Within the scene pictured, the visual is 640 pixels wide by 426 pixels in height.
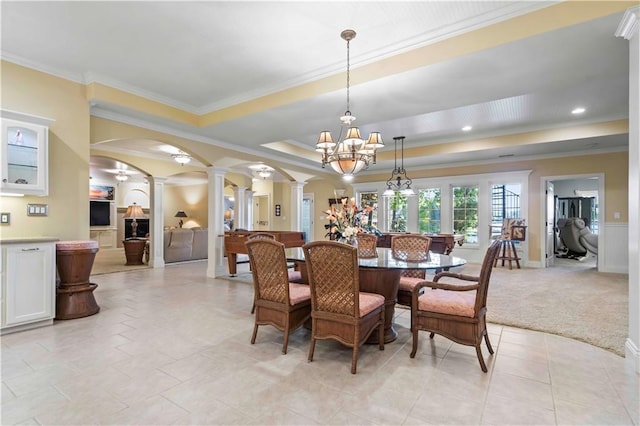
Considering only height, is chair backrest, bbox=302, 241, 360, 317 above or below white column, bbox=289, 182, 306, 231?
below

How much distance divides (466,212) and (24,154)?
875 centimetres

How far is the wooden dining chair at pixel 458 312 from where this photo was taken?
2.45 meters

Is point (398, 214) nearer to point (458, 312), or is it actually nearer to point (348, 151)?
point (348, 151)

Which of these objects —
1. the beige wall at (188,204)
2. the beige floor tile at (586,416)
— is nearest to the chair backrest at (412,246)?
the beige floor tile at (586,416)

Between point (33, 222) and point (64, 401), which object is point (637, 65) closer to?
point (64, 401)

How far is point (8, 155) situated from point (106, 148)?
4.14m

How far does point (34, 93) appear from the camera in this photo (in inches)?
141

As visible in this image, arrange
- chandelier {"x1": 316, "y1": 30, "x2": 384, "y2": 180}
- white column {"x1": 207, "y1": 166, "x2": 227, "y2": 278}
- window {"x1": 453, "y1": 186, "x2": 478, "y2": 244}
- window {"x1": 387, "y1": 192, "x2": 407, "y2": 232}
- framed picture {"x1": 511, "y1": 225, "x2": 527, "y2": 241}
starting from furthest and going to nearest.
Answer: window {"x1": 387, "y1": 192, "x2": 407, "y2": 232} → window {"x1": 453, "y1": 186, "x2": 478, "y2": 244} → framed picture {"x1": 511, "y1": 225, "x2": 527, "y2": 241} → white column {"x1": 207, "y1": 166, "x2": 227, "y2": 278} → chandelier {"x1": 316, "y1": 30, "x2": 384, "y2": 180}

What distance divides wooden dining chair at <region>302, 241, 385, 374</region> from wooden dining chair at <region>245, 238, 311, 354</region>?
0.85ft

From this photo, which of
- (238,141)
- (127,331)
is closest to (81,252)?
(127,331)

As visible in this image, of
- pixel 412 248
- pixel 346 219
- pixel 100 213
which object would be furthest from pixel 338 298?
pixel 100 213

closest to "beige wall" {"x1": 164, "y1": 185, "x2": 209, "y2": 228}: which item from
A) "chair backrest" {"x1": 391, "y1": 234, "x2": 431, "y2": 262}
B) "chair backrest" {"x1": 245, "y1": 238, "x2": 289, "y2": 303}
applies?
"chair backrest" {"x1": 391, "y1": 234, "x2": 431, "y2": 262}

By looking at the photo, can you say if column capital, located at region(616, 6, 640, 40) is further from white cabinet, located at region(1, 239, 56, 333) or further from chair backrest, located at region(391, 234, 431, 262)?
white cabinet, located at region(1, 239, 56, 333)

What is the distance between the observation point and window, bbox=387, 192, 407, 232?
938 cm
